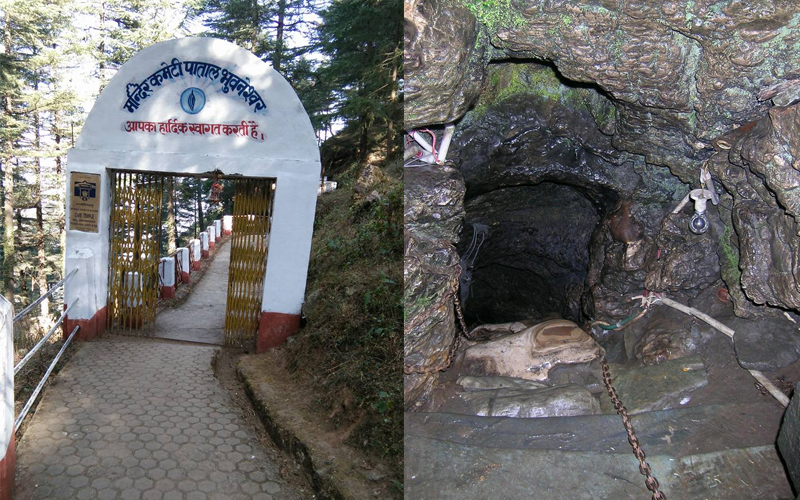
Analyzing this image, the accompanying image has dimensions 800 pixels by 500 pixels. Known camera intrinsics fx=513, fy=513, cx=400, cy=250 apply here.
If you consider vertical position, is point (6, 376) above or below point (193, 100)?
below

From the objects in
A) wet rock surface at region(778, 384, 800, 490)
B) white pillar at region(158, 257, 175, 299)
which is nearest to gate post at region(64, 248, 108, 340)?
white pillar at region(158, 257, 175, 299)

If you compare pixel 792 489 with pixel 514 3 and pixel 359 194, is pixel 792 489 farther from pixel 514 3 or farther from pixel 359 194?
pixel 359 194

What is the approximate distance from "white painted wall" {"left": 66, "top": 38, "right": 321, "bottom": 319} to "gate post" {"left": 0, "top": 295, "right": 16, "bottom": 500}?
3401mm

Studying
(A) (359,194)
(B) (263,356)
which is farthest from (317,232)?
(B) (263,356)

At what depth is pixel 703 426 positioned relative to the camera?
192 inches

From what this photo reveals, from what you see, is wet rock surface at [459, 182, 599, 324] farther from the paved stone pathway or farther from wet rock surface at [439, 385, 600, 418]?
the paved stone pathway

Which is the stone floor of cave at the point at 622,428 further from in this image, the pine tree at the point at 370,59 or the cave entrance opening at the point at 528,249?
the pine tree at the point at 370,59

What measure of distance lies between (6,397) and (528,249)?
26.7ft

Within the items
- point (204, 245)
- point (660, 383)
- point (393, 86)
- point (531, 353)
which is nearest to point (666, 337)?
point (660, 383)

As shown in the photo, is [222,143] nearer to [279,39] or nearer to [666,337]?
[666,337]

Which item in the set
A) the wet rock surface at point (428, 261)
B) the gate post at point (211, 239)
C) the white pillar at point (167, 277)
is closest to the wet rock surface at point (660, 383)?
the wet rock surface at point (428, 261)

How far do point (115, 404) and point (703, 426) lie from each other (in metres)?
5.96

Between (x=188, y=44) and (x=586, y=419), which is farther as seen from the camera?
(x=188, y=44)

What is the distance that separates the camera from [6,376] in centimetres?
381
